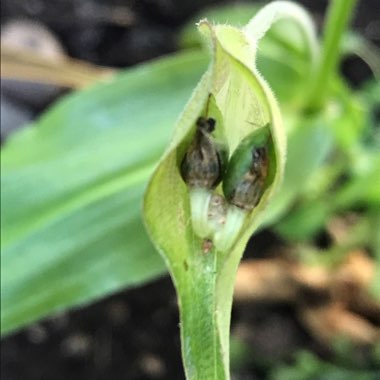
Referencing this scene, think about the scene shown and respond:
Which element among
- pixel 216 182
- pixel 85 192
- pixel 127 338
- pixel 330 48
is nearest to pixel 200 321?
pixel 216 182

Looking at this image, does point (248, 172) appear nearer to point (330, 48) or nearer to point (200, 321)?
point (200, 321)

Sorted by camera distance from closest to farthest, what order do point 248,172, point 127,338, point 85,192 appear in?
point 248,172
point 85,192
point 127,338

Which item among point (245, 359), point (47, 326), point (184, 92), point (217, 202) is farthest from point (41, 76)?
point (217, 202)

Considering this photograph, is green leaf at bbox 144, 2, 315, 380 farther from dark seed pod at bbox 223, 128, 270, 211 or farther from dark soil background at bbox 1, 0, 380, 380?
dark soil background at bbox 1, 0, 380, 380

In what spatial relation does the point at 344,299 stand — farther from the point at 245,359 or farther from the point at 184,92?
the point at 184,92

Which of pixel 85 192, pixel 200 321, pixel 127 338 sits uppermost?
pixel 200 321

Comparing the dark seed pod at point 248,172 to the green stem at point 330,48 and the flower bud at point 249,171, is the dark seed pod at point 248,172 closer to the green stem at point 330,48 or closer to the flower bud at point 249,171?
the flower bud at point 249,171

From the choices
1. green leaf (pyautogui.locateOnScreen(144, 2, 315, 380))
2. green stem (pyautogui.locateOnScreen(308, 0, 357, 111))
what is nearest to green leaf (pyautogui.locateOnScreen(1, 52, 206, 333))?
green stem (pyautogui.locateOnScreen(308, 0, 357, 111))

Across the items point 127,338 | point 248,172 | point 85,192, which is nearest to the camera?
point 248,172
